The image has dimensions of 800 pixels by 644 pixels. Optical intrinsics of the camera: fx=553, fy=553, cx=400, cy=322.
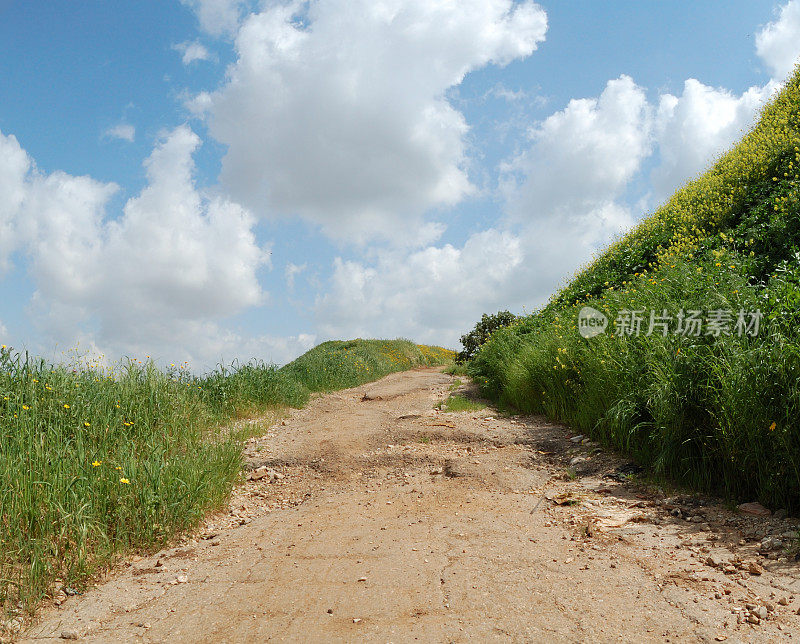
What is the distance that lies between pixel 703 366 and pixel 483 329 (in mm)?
13208

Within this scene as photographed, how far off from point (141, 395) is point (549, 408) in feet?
18.5

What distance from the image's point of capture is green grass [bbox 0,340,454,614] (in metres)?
3.59

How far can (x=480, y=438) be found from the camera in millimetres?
7176

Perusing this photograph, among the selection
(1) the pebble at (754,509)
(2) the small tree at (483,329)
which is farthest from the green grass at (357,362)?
(1) the pebble at (754,509)

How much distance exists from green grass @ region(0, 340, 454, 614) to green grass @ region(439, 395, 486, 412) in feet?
12.5

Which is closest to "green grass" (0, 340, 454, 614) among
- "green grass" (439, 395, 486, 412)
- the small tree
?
"green grass" (439, 395, 486, 412)

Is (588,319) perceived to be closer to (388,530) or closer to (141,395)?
(388,530)

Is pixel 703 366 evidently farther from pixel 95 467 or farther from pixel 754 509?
pixel 95 467

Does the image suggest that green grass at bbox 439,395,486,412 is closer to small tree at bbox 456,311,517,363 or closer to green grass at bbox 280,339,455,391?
green grass at bbox 280,339,455,391

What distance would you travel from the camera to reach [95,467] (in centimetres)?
444

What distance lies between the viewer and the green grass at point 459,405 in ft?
32.4

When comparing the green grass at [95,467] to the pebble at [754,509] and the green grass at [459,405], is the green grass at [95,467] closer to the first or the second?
the green grass at [459,405]

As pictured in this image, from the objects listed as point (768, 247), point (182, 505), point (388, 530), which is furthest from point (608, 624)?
point (768, 247)

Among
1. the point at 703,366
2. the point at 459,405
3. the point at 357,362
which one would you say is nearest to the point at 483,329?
the point at 357,362
